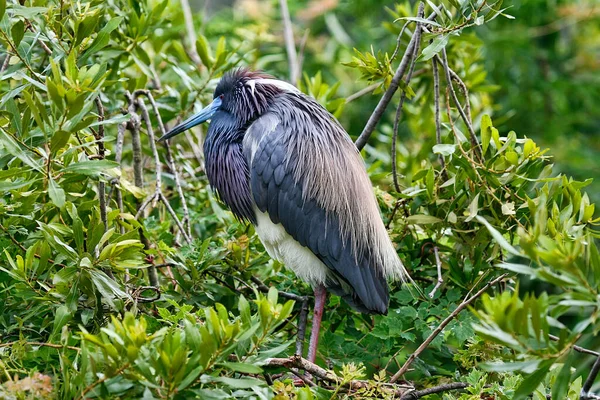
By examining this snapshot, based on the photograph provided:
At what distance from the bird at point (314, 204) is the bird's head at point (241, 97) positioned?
0.12m

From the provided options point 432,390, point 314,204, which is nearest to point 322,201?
point 314,204

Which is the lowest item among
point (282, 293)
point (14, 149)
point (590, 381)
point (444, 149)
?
point (282, 293)

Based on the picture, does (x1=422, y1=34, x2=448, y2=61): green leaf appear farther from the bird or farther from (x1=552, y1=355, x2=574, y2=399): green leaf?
(x1=552, y1=355, x2=574, y2=399): green leaf

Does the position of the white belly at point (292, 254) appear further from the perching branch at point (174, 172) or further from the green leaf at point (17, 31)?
the green leaf at point (17, 31)


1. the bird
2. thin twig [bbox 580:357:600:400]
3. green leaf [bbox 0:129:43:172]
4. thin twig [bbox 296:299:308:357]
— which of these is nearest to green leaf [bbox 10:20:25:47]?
green leaf [bbox 0:129:43:172]

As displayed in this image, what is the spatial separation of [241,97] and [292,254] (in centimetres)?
75

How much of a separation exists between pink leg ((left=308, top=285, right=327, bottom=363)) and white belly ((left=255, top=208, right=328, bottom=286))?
4cm

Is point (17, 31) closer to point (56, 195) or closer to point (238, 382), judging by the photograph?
point (56, 195)

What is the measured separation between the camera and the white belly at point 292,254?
3.29 m

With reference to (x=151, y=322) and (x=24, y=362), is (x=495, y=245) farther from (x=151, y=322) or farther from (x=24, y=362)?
(x=24, y=362)

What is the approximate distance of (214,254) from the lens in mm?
3021

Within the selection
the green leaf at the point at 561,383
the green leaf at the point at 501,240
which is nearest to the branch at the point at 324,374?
the green leaf at the point at 561,383

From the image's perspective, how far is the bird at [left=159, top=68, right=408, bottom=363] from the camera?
10.6 feet

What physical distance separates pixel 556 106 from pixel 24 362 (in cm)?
536
